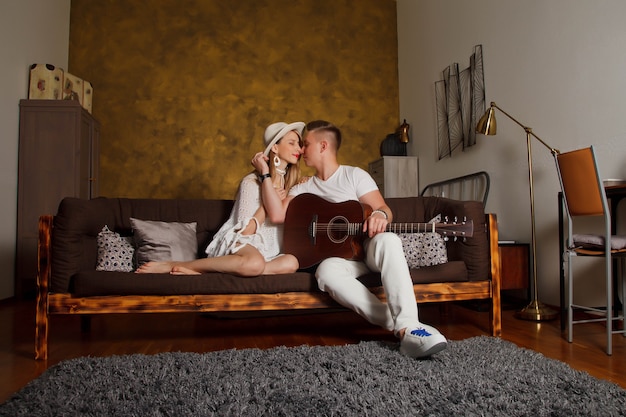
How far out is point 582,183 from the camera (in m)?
2.19

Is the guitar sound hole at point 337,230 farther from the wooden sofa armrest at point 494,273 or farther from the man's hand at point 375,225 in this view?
the wooden sofa armrest at point 494,273

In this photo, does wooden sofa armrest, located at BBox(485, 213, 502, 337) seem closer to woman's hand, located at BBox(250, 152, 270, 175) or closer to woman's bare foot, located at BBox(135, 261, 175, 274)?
woman's hand, located at BBox(250, 152, 270, 175)

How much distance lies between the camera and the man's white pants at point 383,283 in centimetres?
190

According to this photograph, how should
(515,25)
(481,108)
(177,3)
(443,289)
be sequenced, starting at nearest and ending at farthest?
(443,289)
(515,25)
(481,108)
(177,3)

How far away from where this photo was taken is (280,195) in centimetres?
245

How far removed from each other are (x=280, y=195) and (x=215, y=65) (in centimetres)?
341

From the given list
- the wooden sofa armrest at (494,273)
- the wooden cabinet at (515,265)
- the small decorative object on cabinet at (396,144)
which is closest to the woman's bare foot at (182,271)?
the wooden sofa armrest at (494,273)

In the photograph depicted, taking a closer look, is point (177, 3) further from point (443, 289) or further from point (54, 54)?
point (443, 289)

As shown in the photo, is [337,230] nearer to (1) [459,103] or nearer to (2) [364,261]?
(2) [364,261]

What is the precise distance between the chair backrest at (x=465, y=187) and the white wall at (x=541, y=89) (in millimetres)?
81

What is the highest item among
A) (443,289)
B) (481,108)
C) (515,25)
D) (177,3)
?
(177,3)

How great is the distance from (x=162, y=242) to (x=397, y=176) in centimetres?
322

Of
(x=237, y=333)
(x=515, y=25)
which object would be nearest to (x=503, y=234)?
(x=515, y=25)

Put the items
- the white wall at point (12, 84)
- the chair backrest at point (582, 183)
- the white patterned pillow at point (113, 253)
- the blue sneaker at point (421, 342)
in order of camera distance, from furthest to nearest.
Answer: the white wall at point (12, 84), the white patterned pillow at point (113, 253), the chair backrest at point (582, 183), the blue sneaker at point (421, 342)
